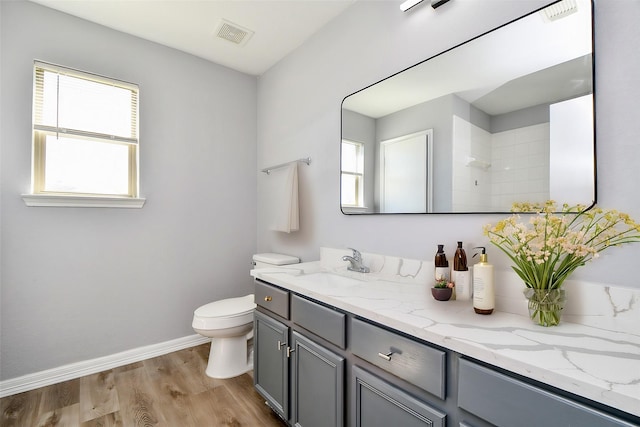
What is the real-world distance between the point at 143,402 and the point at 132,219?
133cm

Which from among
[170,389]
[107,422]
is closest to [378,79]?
[170,389]

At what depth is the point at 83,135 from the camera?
7.41 feet

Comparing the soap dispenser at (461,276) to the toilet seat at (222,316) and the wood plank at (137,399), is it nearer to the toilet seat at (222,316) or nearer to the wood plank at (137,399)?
the toilet seat at (222,316)

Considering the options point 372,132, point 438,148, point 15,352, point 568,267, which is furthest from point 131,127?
point 568,267

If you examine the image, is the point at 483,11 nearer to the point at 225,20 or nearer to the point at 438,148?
the point at 438,148

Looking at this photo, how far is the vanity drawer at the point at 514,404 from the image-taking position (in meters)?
0.66

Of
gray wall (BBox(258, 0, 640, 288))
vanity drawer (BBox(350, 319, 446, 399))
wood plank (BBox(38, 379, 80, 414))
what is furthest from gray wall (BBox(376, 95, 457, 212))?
wood plank (BBox(38, 379, 80, 414))

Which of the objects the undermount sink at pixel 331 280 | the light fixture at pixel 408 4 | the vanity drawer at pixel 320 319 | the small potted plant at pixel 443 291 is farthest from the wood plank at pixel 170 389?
the light fixture at pixel 408 4

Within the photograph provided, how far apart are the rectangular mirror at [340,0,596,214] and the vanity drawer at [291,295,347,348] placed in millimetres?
718

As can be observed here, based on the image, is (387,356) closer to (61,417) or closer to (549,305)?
(549,305)

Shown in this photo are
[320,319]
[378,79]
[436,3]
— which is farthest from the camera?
[378,79]

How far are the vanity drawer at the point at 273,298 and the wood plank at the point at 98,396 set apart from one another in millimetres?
1110

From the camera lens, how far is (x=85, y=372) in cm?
222

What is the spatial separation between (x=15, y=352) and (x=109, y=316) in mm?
533
